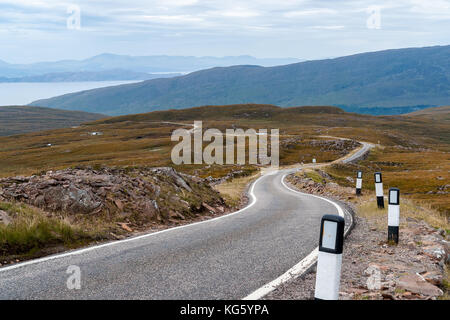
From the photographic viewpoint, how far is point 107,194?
40.7 ft

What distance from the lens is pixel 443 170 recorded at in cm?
6600

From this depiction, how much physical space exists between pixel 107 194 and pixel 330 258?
920 cm

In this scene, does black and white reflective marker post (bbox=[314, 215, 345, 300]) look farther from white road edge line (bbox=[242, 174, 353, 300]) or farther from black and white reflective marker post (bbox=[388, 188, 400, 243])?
black and white reflective marker post (bbox=[388, 188, 400, 243])

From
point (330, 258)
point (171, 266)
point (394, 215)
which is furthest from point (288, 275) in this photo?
point (394, 215)

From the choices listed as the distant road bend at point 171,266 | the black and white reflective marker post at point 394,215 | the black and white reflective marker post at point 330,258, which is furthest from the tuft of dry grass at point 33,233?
the black and white reflective marker post at point 394,215

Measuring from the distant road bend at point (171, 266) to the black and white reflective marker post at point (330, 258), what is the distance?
1463 mm

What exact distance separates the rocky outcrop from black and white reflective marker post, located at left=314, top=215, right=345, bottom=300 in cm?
810

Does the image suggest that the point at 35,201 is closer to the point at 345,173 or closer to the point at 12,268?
the point at 12,268

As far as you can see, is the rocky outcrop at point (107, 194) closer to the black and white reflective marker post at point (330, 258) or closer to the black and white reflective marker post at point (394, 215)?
the black and white reflective marker post at point (394, 215)

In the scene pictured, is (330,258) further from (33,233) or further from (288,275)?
(33,233)

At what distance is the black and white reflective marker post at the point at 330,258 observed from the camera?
14.8ft

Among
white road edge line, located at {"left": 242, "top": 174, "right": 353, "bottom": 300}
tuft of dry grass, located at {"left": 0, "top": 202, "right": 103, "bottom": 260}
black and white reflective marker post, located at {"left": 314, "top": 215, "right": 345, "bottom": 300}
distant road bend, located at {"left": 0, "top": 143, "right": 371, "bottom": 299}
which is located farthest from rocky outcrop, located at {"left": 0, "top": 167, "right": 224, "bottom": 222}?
black and white reflective marker post, located at {"left": 314, "top": 215, "right": 345, "bottom": 300}

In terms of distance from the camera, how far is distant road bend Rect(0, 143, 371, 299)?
18.7ft
